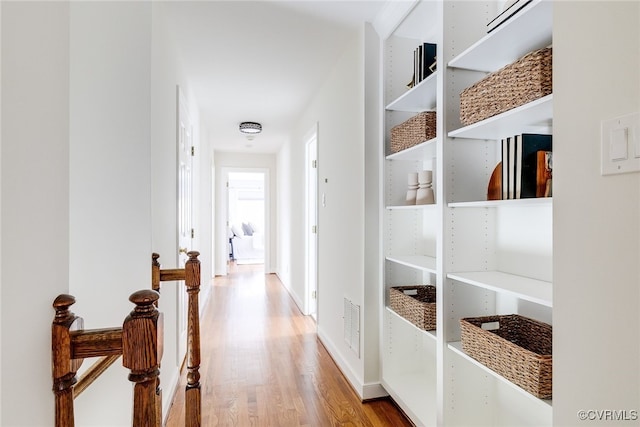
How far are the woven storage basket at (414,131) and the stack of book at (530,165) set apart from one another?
0.57 m

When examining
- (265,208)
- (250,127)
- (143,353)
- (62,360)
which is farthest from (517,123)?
(265,208)

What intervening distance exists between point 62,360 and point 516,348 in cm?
132

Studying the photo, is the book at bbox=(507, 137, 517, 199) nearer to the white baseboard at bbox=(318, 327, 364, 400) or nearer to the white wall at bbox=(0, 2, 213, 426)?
the white wall at bbox=(0, 2, 213, 426)

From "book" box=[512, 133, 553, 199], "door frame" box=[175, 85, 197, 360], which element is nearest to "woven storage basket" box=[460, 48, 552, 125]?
"book" box=[512, 133, 553, 199]

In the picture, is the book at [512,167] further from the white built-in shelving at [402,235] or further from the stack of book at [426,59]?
the white built-in shelving at [402,235]

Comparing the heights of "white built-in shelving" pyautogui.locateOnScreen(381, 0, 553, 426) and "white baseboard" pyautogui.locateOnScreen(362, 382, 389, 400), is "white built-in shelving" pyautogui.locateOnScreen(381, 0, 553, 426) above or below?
above

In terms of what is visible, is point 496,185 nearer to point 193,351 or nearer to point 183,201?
point 193,351

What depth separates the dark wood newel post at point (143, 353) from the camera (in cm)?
68

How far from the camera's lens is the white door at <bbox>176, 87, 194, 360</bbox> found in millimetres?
2828

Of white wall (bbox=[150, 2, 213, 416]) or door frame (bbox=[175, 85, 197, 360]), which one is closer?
white wall (bbox=[150, 2, 213, 416])

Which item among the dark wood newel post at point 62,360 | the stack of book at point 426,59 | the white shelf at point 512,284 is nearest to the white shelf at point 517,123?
the stack of book at point 426,59

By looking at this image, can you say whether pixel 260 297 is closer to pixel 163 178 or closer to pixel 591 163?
pixel 163 178

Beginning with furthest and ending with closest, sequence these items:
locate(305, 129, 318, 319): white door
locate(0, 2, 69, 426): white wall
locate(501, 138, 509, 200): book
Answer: locate(305, 129, 318, 319): white door → locate(501, 138, 509, 200): book → locate(0, 2, 69, 426): white wall

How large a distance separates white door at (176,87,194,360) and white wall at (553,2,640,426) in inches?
96.5
